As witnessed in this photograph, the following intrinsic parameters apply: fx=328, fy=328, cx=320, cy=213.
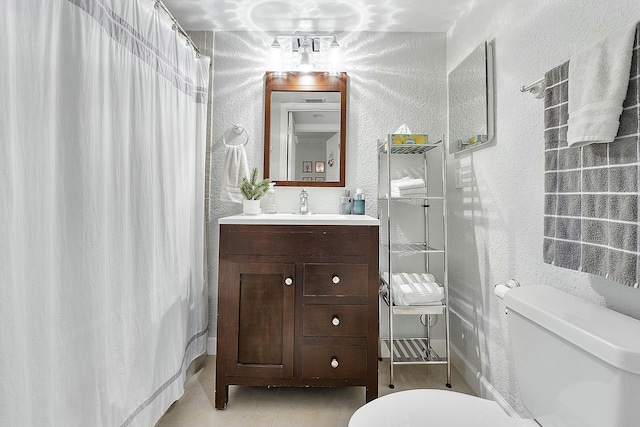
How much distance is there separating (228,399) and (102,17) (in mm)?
1738

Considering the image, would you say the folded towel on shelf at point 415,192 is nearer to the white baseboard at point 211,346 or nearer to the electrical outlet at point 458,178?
the electrical outlet at point 458,178

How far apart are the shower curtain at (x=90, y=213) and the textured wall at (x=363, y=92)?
0.54 meters

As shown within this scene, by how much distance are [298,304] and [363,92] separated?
1449 millimetres

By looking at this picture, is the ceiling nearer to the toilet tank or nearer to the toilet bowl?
the toilet tank

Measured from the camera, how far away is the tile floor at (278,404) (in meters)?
1.54

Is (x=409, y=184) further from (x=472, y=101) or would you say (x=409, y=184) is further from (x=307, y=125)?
(x=307, y=125)

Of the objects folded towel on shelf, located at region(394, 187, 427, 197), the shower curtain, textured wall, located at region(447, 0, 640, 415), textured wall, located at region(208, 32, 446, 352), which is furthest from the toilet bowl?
textured wall, located at region(208, 32, 446, 352)

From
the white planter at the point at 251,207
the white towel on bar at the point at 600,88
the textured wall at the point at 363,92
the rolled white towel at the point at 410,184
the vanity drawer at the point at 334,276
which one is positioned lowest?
the vanity drawer at the point at 334,276

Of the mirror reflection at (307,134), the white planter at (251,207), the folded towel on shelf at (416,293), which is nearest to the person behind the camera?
the folded towel on shelf at (416,293)

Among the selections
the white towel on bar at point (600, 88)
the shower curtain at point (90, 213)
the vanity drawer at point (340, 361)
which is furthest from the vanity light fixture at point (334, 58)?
the vanity drawer at point (340, 361)

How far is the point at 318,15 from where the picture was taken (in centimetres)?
199

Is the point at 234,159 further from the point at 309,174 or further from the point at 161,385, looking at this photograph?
the point at 161,385

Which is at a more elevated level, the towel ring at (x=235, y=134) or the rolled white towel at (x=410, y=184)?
the towel ring at (x=235, y=134)

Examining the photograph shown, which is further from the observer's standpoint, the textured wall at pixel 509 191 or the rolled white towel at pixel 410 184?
the rolled white towel at pixel 410 184
